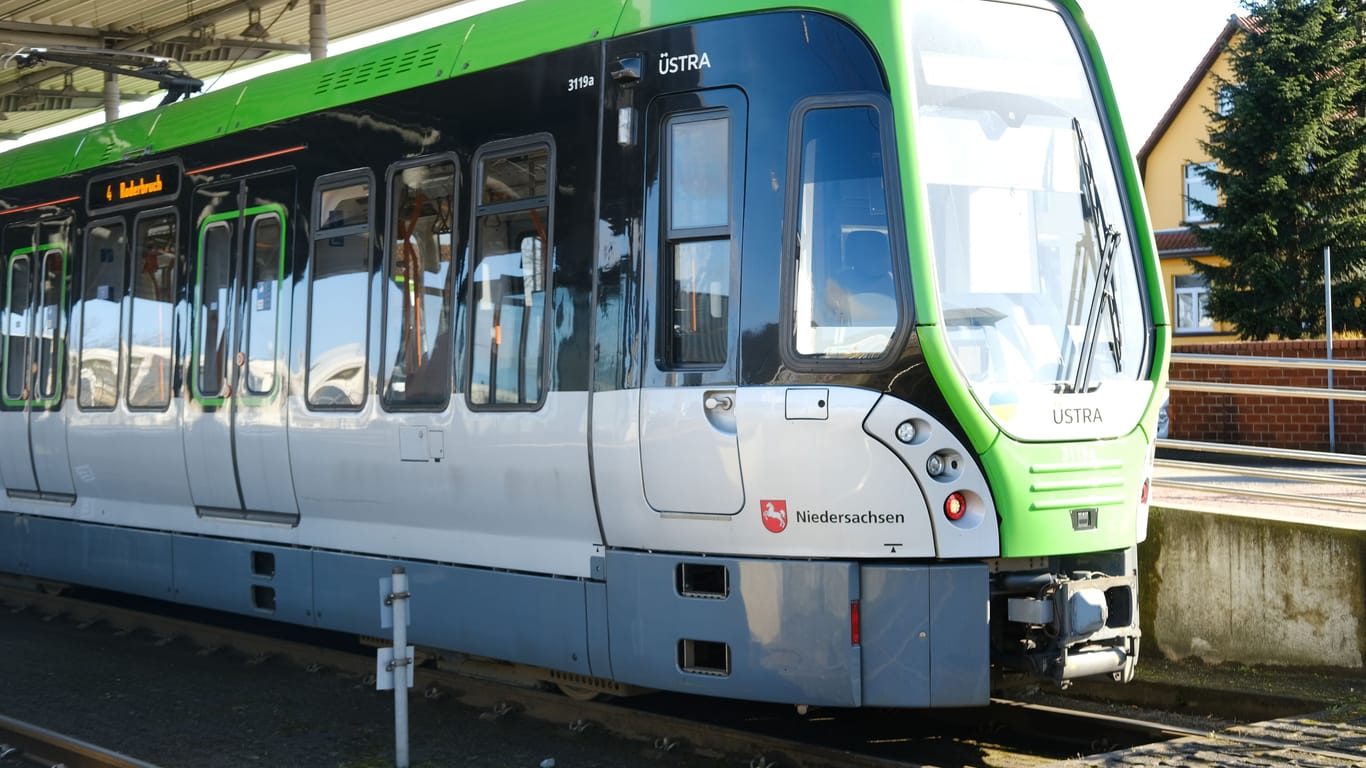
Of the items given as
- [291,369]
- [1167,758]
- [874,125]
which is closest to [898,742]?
[1167,758]

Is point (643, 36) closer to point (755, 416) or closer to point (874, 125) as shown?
point (874, 125)

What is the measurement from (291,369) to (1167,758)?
5610 millimetres

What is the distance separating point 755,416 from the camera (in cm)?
672

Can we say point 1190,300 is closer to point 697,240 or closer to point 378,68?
point 378,68

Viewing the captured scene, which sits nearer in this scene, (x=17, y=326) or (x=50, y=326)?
(x=50, y=326)

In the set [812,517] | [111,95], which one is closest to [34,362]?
[812,517]

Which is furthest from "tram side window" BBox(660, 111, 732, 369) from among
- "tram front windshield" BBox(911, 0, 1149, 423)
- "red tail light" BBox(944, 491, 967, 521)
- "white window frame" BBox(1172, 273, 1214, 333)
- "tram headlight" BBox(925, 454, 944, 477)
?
"white window frame" BBox(1172, 273, 1214, 333)

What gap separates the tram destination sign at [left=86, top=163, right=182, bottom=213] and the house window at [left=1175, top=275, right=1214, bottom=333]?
32.9m

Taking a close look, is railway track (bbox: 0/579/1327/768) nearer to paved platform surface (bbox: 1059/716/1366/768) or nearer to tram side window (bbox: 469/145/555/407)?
paved platform surface (bbox: 1059/716/1366/768)

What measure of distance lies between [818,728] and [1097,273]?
2.79 metres

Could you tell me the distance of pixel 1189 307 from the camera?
40000mm

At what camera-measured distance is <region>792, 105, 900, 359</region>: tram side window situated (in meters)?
6.59

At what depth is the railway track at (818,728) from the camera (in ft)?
23.9

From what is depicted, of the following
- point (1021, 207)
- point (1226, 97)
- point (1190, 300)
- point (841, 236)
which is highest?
point (1226, 97)
